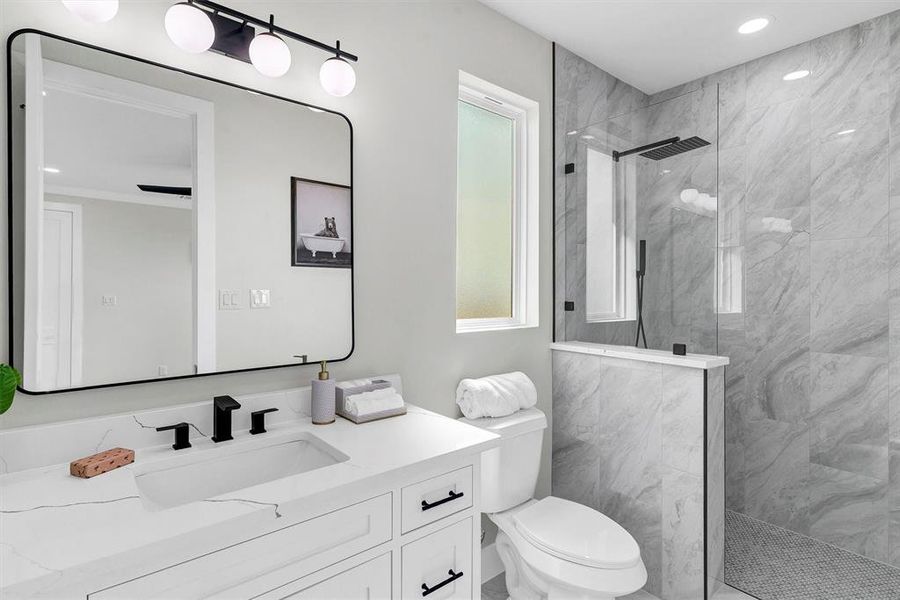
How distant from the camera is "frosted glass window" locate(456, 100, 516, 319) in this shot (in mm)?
2225

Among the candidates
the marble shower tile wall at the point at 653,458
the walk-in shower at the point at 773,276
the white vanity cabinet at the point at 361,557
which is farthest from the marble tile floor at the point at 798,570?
the white vanity cabinet at the point at 361,557

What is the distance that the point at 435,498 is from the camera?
1.23 metres

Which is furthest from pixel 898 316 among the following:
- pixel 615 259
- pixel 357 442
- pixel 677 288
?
pixel 357 442

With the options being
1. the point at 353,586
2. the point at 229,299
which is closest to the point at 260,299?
the point at 229,299

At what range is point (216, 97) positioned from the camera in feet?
4.52

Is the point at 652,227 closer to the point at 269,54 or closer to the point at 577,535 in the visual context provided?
the point at 577,535

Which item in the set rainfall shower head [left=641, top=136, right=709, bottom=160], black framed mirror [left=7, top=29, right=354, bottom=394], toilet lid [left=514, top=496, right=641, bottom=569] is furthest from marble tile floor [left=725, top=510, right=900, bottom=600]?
black framed mirror [left=7, top=29, right=354, bottom=394]

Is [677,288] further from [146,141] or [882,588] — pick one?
[146,141]

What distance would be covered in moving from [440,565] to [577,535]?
25.8 inches

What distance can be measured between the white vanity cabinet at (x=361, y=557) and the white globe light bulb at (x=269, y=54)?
1.20m

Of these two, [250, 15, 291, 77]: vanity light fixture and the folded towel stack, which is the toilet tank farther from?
[250, 15, 291, 77]: vanity light fixture

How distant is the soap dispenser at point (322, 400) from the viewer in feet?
4.80

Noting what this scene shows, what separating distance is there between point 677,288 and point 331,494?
68.5 inches

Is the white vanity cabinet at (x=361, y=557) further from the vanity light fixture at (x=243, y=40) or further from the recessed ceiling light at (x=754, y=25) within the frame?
the recessed ceiling light at (x=754, y=25)
